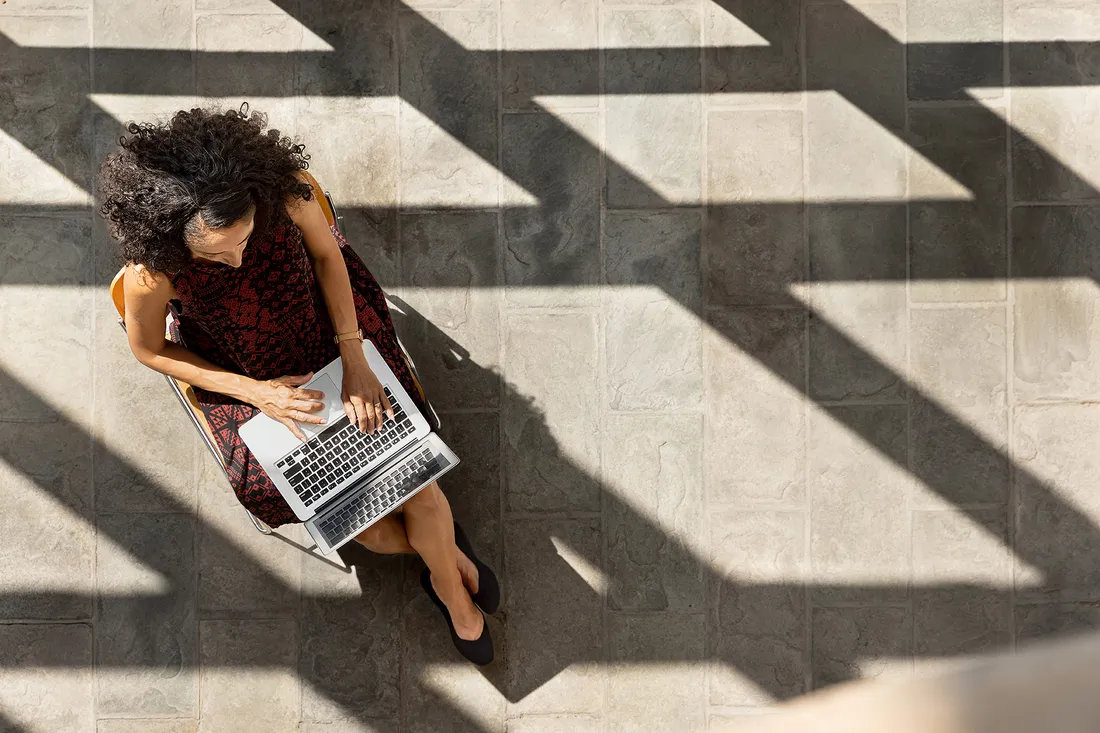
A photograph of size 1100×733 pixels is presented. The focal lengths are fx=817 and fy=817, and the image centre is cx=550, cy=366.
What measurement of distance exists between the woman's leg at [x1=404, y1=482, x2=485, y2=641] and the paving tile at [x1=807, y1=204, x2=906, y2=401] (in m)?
1.42

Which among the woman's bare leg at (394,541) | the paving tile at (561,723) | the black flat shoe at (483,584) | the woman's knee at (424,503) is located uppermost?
the woman's knee at (424,503)

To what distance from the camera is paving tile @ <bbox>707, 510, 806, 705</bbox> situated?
300 centimetres

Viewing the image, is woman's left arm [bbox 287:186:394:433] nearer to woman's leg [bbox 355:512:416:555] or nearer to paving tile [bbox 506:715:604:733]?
woman's leg [bbox 355:512:416:555]

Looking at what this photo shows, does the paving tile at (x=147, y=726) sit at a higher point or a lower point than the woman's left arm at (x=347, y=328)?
lower

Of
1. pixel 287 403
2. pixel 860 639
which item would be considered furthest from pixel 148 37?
pixel 860 639

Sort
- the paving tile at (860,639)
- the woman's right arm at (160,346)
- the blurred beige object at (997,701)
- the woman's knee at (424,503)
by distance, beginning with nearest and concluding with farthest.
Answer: the blurred beige object at (997,701) < the woman's right arm at (160,346) < the woman's knee at (424,503) < the paving tile at (860,639)

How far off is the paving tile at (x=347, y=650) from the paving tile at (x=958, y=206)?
2.30 m

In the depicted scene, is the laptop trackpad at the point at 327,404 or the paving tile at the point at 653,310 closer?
the laptop trackpad at the point at 327,404

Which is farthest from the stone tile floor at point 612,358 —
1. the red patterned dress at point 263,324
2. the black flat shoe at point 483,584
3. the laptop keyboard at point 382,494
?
the laptop keyboard at point 382,494

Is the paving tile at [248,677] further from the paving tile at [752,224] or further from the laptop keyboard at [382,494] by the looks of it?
the paving tile at [752,224]

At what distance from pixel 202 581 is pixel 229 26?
6.64 feet

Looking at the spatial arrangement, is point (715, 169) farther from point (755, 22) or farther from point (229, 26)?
point (229, 26)

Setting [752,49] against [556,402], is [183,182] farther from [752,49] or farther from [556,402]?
[752,49]

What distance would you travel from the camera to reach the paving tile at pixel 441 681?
3.02 metres
